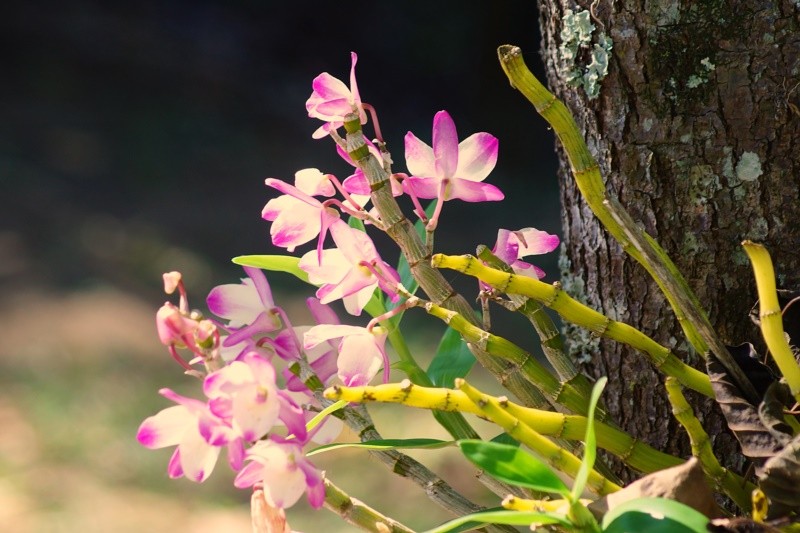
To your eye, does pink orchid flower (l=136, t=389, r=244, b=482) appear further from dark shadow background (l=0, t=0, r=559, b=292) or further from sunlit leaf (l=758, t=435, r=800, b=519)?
dark shadow background (l=0, t=0, r=559, b=292)

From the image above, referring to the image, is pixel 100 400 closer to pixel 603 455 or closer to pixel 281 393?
pixel 603 455

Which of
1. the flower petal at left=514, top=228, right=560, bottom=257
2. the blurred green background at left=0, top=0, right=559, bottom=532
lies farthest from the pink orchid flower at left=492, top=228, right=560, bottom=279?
the blurred green background at left=0, top=0, right=559, bottom=532

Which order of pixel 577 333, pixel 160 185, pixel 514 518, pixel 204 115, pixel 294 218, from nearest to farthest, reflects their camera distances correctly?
1. pixel 514 518
2. pixel 294 218
3. pixel 577 333
4. pixel 160 185
5. pixel 204 115

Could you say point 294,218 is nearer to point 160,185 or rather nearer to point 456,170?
point 456,170

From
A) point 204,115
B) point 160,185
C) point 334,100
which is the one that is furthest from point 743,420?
point 204,115

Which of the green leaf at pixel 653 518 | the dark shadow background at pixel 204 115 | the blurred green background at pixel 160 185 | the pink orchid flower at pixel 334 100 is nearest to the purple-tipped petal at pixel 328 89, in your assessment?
the pink orchid flower at pixel 334 100
